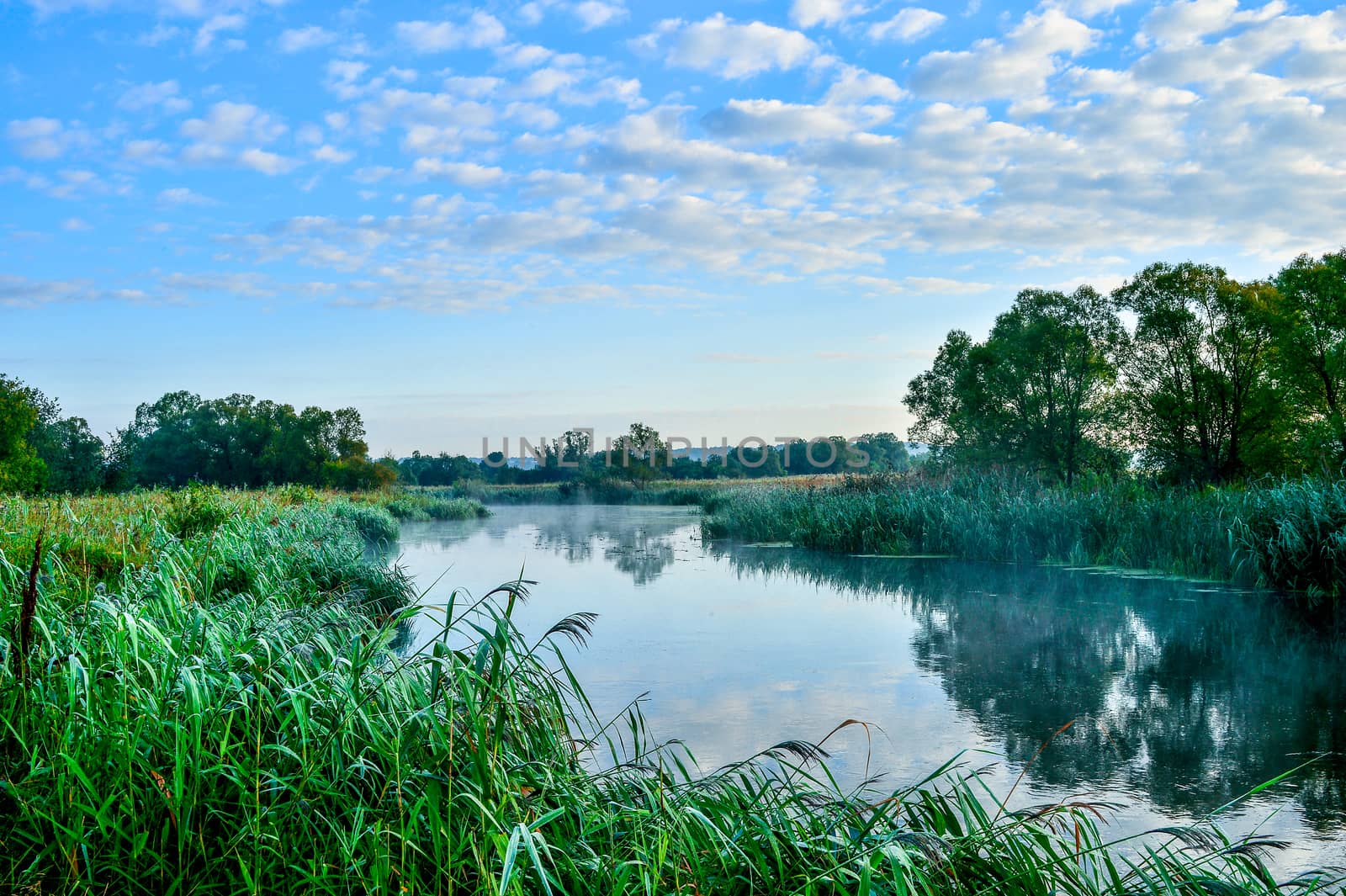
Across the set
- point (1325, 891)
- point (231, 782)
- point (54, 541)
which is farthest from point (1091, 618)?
point (54, 541)

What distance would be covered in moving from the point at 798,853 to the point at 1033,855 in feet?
2.22

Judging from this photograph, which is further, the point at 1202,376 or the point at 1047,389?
the point at 1047,389

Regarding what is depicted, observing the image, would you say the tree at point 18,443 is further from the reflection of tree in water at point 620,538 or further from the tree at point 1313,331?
the tree at point 1313,331

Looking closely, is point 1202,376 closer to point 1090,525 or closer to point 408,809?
point 1090,525

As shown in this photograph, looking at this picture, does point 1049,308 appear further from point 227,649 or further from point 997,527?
point 227,649

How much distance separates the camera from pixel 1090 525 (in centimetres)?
1359

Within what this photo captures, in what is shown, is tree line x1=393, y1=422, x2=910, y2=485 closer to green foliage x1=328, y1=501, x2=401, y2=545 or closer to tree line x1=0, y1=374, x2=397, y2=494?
tree line x1=0, y1=374, x2=397, y2=494

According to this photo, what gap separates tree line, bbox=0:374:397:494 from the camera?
38219mm

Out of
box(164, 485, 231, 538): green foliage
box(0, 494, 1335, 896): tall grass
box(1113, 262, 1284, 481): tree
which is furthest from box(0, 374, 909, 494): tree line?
box(0, 494, 1335, 896): tall grass

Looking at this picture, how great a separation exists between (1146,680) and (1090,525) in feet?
24.7

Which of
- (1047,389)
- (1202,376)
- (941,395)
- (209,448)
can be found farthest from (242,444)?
(1202,376)

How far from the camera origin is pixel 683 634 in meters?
8.47

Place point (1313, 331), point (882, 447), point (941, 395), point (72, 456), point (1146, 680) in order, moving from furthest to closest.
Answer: point (882, 447) < point (72, 456) < point (941, 395) < point (1313, 331) < point (1146, 680)

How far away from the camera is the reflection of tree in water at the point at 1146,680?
4.58 metres
